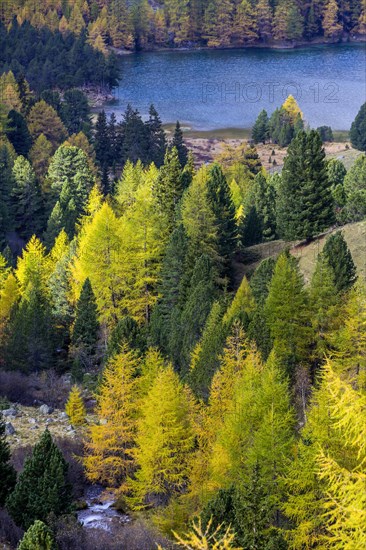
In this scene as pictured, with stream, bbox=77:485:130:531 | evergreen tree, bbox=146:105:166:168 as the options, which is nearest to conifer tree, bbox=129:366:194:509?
stream, bbox=77:485:130:531

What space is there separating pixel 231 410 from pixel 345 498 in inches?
861

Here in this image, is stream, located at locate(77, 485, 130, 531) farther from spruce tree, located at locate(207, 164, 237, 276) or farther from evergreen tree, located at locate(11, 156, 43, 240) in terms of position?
evergreen tree, located at locate(11, 156, 43, 240)

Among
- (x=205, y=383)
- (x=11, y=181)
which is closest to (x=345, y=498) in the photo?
(x=205, y=383)

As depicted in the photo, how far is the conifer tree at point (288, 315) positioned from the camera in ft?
157

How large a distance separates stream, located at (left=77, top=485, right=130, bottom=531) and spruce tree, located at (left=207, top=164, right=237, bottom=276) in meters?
30.3

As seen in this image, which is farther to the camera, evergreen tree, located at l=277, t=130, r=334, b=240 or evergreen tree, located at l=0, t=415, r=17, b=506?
evergreen tree, located at l=277, t=130, r=334, b=240

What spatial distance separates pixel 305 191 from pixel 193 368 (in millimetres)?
23521

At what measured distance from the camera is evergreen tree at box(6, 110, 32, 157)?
119625 millimetres

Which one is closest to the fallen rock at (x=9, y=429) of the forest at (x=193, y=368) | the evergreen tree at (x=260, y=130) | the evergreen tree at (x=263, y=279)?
the forest at (x=193, y=368)

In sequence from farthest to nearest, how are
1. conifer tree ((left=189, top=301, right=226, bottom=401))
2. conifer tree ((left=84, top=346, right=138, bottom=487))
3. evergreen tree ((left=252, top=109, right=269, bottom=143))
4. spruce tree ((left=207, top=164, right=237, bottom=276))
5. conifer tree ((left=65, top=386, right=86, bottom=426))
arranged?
evergreen tree ((left=252, top=109, right=269, bottom=143)) → spruce tree ((left=207, top=164, right=237, bottom=276)) → conifer tree ((left=65, top=386, right=86, bottom=426)) → conifer tree ((left=189, top=301, right=226, bottom=401)) → conifer tree ((left=84, top=346, right=138, bottom=487))

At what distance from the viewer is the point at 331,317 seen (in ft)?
159

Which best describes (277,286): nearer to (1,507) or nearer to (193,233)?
(193,233)

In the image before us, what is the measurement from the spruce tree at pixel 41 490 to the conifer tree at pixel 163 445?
4.92m

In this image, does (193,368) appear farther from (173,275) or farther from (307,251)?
(307,251)
